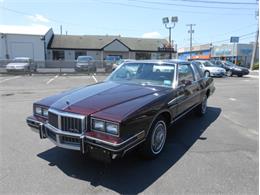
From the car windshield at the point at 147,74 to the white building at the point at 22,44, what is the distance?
1208 inches

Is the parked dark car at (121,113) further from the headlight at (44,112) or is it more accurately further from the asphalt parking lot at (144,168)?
the asphalt parking lot at (144,168)

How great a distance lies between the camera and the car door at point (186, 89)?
4219 mm

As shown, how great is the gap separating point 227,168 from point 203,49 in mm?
57596

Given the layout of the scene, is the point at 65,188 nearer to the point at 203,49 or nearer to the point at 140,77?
the point at 140,77

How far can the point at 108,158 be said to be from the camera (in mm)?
2621

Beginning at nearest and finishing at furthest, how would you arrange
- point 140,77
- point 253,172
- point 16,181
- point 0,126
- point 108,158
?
point 108,158 < point 16,181 < point 253,172 < point 140,77 < point 0,126

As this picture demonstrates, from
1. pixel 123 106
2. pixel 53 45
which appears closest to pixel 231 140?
pixel 123 106

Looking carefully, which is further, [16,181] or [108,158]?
[16,181]

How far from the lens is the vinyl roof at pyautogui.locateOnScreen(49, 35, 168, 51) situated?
35.9 meters

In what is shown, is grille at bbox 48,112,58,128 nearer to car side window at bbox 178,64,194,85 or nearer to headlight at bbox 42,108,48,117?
headlight at bbox 42,108,48,117

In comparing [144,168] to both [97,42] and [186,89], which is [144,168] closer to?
[186,89]

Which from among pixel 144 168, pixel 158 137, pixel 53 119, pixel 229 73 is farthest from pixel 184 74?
pixel 229 73

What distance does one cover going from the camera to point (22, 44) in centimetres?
3127

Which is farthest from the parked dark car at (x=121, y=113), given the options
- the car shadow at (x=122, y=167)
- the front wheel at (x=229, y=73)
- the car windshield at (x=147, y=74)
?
the front wheel at (x=229, y=73)
